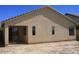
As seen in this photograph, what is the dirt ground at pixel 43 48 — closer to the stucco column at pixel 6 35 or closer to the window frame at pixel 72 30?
the stucco column at pixel 6 35

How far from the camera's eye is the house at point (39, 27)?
63.0 ft

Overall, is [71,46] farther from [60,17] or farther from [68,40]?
[60,17]

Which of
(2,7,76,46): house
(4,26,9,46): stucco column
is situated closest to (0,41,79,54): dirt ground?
(4,26,9,46): stucco column

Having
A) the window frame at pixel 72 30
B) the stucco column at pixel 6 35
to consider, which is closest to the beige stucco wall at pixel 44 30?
the window frame at pixel 72 30

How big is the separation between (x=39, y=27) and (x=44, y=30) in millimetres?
461

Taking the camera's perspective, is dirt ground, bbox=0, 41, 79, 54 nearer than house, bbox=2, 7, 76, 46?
Yes

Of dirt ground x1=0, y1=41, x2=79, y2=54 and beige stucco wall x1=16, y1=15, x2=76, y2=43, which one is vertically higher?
beige stucco wall x1=16, y1=15, x2=76, y2=43

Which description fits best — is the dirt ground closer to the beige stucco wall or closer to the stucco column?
the stucco column

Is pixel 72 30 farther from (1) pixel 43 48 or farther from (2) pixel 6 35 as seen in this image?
(2) pixel 6 35

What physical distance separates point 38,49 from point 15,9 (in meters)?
3.40

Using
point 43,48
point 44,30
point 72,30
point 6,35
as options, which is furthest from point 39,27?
point 43,48

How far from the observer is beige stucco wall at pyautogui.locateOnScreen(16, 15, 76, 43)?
19375 millimetres

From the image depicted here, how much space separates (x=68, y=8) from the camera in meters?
14.5
